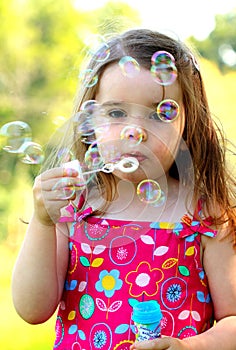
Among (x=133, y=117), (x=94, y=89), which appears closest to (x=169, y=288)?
(x=133, y=117)

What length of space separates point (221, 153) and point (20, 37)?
22.0 ft

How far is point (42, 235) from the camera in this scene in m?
1.62

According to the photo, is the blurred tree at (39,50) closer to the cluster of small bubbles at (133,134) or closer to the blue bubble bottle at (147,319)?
the cluster of small bubbles at (133,134)

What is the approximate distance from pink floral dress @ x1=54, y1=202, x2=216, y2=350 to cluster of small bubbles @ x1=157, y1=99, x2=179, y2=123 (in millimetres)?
234

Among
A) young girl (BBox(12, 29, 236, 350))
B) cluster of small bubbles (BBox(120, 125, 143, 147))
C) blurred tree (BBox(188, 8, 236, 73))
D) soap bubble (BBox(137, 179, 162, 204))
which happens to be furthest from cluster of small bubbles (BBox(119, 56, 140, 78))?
blurred tree (BBox(188, 8, 236, 73))

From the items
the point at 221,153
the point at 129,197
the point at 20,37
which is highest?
the point at 20,37

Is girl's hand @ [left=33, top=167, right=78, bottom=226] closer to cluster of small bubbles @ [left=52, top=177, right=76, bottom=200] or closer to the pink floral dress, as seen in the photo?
cluster of small bubbles @ [left=52, top=177, right=76, bottom=200]

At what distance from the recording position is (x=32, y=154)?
72.3 inches

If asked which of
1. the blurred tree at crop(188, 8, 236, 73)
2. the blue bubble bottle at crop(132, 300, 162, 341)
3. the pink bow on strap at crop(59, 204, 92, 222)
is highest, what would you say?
the blurred tree at crop(188, 8, 236, 73)

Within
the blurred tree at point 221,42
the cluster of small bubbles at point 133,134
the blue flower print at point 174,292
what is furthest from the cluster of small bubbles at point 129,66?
the blurred tree at point 221,42

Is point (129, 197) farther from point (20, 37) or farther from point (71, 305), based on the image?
point (20, 37)

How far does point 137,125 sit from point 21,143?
421 millimetres

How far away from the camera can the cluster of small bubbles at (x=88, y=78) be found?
1.70m

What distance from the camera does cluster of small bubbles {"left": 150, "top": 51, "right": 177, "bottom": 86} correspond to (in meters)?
1.63
